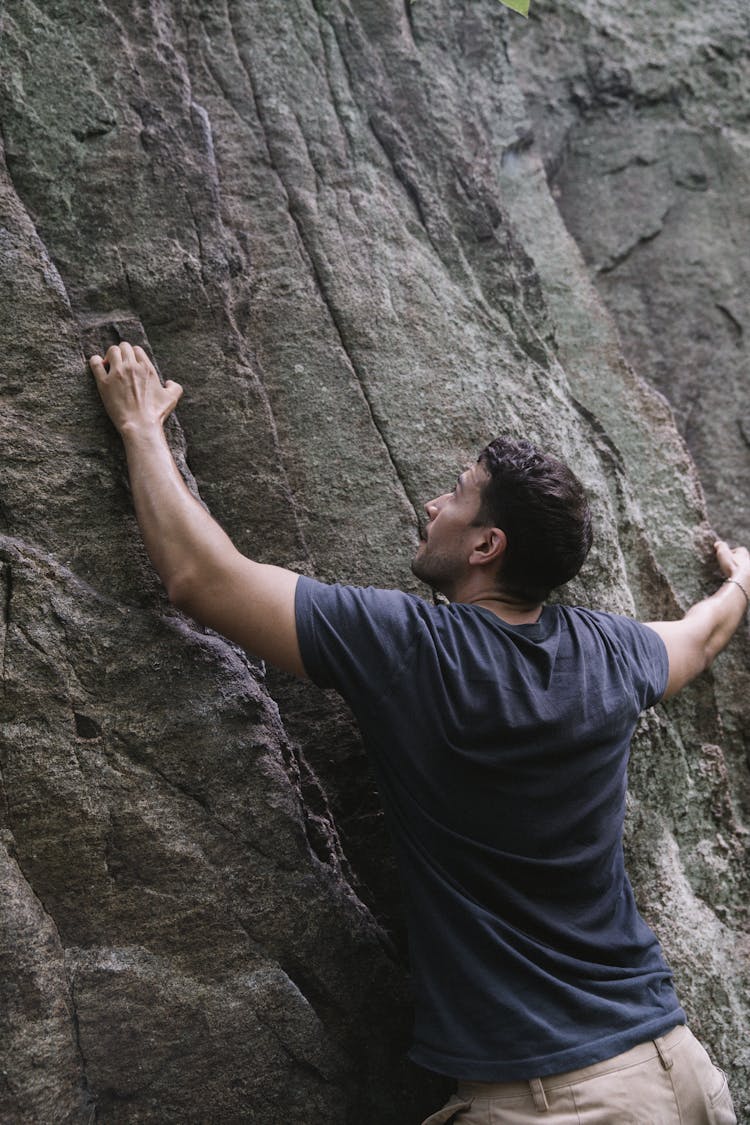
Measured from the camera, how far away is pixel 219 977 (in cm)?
271

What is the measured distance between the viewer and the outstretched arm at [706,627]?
324 centimetres

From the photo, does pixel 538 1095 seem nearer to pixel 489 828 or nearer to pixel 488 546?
pixel 489 828

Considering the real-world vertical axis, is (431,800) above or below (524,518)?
below

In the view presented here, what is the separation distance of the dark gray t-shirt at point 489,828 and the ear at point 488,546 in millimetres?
201

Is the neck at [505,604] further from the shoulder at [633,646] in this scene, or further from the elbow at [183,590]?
the elbow at [183,590]

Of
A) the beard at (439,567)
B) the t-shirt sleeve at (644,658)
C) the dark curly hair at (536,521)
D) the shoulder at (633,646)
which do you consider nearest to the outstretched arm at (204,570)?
the beard at (439,567)

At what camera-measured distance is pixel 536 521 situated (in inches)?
110

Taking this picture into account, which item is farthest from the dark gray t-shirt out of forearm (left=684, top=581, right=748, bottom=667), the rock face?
forearm (left=684, top=581, right=748, bottom=667)

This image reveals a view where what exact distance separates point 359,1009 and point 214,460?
5.79 feet

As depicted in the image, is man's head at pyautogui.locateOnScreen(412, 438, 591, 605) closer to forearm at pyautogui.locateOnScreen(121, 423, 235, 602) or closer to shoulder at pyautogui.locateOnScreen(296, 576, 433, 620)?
shoulder at pyautogui.locateOnScreen(296, 576, 433, 620)

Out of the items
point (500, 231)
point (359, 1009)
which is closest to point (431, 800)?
point (359, 1009)

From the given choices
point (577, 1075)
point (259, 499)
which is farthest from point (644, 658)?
point (259, 499)

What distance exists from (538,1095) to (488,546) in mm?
1413

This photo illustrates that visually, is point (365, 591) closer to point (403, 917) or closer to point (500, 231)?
point (403, 917)
